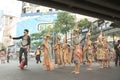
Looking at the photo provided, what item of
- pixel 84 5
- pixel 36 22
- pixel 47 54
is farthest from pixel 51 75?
pixel 36 22

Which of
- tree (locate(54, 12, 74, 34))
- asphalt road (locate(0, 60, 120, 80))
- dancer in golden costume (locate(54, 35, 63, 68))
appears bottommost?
asphalt road (locate(0, 60, 120, 80))

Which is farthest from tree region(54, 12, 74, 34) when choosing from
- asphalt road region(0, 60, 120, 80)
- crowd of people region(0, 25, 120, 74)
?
asphalt road region(0, 60, 120, 80)

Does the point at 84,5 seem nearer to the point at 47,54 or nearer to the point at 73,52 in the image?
the point at 73,52

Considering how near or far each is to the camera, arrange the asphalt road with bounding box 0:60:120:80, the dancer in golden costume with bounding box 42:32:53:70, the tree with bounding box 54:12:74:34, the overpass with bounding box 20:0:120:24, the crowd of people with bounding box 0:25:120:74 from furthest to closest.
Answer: the tree with bounding box 54:12:74:34 < the overpass with bounding box 20:0:120:24 < the dancer in golden costume with bounding box 42:32:53:70 < the crowd of people with bounding box 0:25:120:74 < the asphalt road with bounding box 0:60:120:80

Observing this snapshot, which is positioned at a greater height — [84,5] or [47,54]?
[84,5]

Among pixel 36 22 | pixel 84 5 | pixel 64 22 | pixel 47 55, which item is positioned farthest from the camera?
pixel 36 22

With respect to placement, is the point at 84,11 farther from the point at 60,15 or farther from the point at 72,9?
the point at 60,15

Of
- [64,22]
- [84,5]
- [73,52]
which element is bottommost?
[73,52]

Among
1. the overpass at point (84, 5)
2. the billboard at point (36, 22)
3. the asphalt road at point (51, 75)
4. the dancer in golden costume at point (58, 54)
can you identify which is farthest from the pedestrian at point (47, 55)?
the billboard at point (36, 22)

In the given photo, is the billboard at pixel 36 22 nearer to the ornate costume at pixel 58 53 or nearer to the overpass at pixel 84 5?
the overpass at pixel 84 5

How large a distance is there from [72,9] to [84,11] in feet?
5.47

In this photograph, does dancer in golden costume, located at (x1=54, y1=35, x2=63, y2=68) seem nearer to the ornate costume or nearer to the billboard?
the ornate costume

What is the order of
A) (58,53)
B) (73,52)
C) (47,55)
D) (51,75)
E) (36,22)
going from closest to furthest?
(51,75)
(73,52)
(47,55)
(58,53)
(36,22)

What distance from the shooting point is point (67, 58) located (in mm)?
22156
